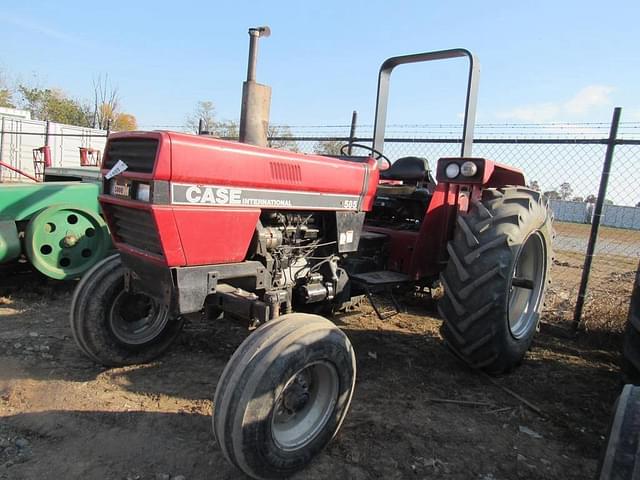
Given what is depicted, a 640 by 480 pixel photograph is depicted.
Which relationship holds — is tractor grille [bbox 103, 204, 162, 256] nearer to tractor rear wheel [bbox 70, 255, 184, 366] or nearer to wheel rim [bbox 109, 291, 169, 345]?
tractor rear wheel [bbox 70, 255, 184, 366]

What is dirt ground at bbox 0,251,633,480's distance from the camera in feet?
7.70

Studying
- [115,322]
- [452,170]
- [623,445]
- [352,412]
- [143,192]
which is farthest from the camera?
[452,170]

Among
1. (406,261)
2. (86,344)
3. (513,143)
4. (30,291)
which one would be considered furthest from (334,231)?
(30,291)

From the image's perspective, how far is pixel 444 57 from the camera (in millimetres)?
3900

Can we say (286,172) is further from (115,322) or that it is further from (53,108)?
(53,108)

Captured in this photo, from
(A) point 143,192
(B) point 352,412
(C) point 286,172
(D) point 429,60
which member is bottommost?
(B) point 352,412

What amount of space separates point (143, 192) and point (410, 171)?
8.48ft

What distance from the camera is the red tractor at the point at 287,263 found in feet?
7.28

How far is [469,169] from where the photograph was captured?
352cm

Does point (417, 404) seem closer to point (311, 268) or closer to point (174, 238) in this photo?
point (311, 268)

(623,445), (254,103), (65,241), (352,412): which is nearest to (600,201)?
(352,412)

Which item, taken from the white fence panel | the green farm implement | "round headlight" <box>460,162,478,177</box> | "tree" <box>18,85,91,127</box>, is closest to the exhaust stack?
"round headlight" <box>460,162,478,177</box>

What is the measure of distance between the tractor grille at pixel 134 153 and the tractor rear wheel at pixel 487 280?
2015 mm

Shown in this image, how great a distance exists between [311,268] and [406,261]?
974mm
